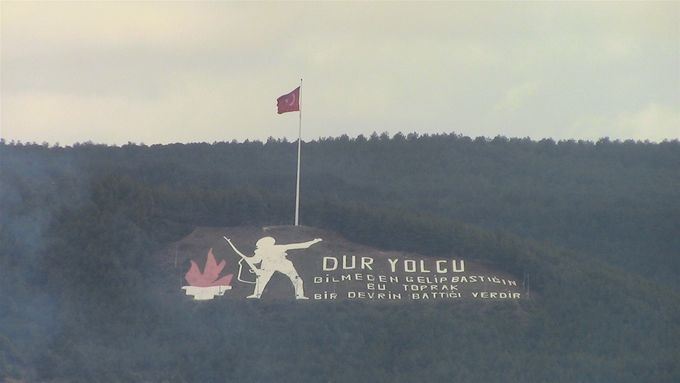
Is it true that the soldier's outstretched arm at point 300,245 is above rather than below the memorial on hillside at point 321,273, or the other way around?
above

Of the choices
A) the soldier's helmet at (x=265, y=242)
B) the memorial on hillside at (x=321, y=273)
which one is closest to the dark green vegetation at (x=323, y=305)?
the memorial on hillside at (x=321, y=273)

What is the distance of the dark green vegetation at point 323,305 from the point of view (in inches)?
1714

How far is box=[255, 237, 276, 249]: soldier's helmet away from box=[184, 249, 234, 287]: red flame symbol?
1.14 m

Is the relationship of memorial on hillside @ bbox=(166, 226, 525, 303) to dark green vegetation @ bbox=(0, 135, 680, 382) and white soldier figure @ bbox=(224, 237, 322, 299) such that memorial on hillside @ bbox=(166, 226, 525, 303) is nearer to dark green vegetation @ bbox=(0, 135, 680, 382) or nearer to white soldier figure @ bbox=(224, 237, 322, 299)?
white soldier figure @ bbox=(224, 237, 322, 299)

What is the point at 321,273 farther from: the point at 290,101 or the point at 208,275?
the point at 290,101

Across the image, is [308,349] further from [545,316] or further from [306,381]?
[545,316]

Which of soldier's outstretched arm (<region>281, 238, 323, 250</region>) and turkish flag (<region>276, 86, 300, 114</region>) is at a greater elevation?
turkish flag (<region>276, 86, 300, 114</region>)

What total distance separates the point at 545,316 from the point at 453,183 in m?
21.0

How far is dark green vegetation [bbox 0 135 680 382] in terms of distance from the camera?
4353 cm

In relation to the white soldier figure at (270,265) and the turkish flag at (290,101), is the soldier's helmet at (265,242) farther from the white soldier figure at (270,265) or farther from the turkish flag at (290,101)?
the turkish flag at (290,101)

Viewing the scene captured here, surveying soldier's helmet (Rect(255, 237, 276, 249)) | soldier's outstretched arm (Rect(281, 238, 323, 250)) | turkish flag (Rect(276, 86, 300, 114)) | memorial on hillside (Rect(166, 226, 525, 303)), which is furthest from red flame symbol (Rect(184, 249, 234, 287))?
turkish flag (Rect(276, 86, 300, 114))

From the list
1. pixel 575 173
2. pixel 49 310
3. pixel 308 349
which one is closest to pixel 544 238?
pixel 575 173

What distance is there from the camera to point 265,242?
4834 cm

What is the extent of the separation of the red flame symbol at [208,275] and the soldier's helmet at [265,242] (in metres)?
1.14
